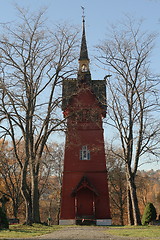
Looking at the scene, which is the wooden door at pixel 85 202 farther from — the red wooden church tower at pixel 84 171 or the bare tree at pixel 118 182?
the bare tree at pixel 118 182

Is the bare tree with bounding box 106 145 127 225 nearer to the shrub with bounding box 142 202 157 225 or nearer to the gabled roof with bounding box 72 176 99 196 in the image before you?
the gabled roof with bounding box 72 176 99 196

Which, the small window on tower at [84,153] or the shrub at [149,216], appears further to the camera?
the small window on tower at [84,153]

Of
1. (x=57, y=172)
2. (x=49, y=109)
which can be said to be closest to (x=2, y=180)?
(x=57, y=172)

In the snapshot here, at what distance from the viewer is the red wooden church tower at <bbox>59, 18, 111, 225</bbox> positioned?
24.3 meters

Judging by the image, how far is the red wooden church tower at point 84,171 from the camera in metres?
24.3

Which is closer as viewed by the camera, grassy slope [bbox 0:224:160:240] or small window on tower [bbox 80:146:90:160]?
Answer: grassy slope [bbox 0:224:160:240]

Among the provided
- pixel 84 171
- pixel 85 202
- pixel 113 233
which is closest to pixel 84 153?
pixel 84 171

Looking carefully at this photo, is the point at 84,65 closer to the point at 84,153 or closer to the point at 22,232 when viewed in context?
the point at 84,153

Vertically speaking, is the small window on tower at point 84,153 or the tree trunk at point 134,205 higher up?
the small window on tower at point 84,153

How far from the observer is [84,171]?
25922mm

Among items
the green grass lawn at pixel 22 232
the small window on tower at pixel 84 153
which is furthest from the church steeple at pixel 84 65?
the green grass lawn at pixel 22 232

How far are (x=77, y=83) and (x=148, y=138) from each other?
1205 cm

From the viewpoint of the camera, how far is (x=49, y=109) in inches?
778

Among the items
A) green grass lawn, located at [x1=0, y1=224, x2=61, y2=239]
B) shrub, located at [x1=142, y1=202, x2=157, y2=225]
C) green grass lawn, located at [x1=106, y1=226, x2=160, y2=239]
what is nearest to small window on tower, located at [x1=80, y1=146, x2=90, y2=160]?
shrub, located at [x1=142, y1=202, x2=157, y2=225]
